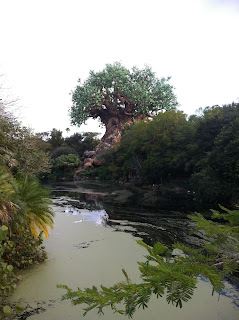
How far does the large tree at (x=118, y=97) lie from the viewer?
46.4 m

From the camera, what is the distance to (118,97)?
47625 mm

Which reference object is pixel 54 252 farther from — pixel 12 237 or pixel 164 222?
pixel 164 222

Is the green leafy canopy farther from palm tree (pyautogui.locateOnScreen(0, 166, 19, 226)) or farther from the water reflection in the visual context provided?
palm tree (pyautogui.locateOnScreen(0, 166, 19, 226))

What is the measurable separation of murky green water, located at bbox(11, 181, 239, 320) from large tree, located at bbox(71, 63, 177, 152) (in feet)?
117

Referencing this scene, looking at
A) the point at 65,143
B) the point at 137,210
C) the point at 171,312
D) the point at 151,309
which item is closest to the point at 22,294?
the point at 151,309

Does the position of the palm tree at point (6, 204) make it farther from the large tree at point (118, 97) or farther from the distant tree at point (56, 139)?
the distant tree at point (56, 139)

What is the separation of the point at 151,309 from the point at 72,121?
4676 centimetres

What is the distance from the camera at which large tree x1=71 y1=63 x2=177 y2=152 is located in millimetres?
46438

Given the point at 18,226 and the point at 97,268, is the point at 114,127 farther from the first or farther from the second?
the point at 18,226

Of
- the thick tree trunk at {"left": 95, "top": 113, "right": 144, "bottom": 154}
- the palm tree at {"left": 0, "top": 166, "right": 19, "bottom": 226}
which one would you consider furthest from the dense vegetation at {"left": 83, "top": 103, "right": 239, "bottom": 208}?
the palm tree at {"left": 0, "top": 166, "right": 19, "bottom": 226}

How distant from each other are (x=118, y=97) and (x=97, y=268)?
142 ft

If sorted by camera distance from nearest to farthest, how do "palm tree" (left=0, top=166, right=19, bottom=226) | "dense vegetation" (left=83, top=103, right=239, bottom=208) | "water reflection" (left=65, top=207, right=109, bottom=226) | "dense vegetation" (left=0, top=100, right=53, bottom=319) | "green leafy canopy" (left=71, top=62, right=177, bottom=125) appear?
"dense vegetation" (left=0, top=100, right=53, bottom=319) → "palm tree" (left=0, top=166, right=19, bottom=226) → "water reflection" (left=65, top=207, right=109, bottom=226) → "dense vegetation" (left=83, top=103, right=239, bottom=208) → "green leafy canopy" (left=71, top=62, right=177, bottom=125)

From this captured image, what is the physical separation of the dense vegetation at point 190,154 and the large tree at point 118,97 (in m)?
10.1

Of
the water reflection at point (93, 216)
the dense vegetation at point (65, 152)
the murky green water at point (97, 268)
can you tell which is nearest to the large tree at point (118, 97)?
the dense vegetation at point (65, 152)
